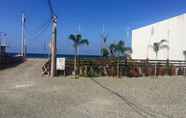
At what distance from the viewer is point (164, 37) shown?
31.9 metres

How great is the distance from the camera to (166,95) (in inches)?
459

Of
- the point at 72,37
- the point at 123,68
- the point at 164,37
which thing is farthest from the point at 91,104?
the point at 164,37

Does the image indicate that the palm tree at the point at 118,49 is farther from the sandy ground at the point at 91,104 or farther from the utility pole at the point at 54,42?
the sandy ground at the point at 91,104

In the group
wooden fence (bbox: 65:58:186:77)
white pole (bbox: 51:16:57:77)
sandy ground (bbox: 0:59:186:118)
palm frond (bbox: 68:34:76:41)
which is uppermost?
palm frond (bbox: 68:34:76:41)

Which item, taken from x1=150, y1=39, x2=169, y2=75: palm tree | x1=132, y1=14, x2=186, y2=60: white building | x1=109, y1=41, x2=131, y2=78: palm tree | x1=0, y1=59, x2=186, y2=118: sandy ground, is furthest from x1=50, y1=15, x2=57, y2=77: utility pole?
x1=109, y1=41, x2=131, y2=78: palm tree

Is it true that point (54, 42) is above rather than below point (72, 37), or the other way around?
below

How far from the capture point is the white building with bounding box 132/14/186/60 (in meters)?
28.3

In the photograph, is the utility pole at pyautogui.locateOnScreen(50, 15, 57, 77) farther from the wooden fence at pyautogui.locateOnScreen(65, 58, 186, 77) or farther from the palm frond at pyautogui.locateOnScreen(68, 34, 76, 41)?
the palm frond at pyautogui.locateOnScreen(68, 34, 76, 41)

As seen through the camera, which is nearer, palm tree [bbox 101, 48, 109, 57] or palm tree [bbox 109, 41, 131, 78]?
palm tree [bbox 109, 41, 131, 78]

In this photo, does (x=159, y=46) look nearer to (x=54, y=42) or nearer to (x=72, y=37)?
(x=72, y=37)

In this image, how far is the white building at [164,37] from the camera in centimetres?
2833

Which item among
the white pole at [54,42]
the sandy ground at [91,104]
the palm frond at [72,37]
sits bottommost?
the sandy ground at [91,104]

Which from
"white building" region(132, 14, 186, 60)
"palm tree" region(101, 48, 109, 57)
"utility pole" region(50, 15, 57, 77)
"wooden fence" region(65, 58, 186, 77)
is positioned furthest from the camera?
"palm tree" region(101, 48, 109, 57)

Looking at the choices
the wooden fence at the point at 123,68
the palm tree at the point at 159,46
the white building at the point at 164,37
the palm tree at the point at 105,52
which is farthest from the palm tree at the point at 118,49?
the wooden fence at the point at 123,68
